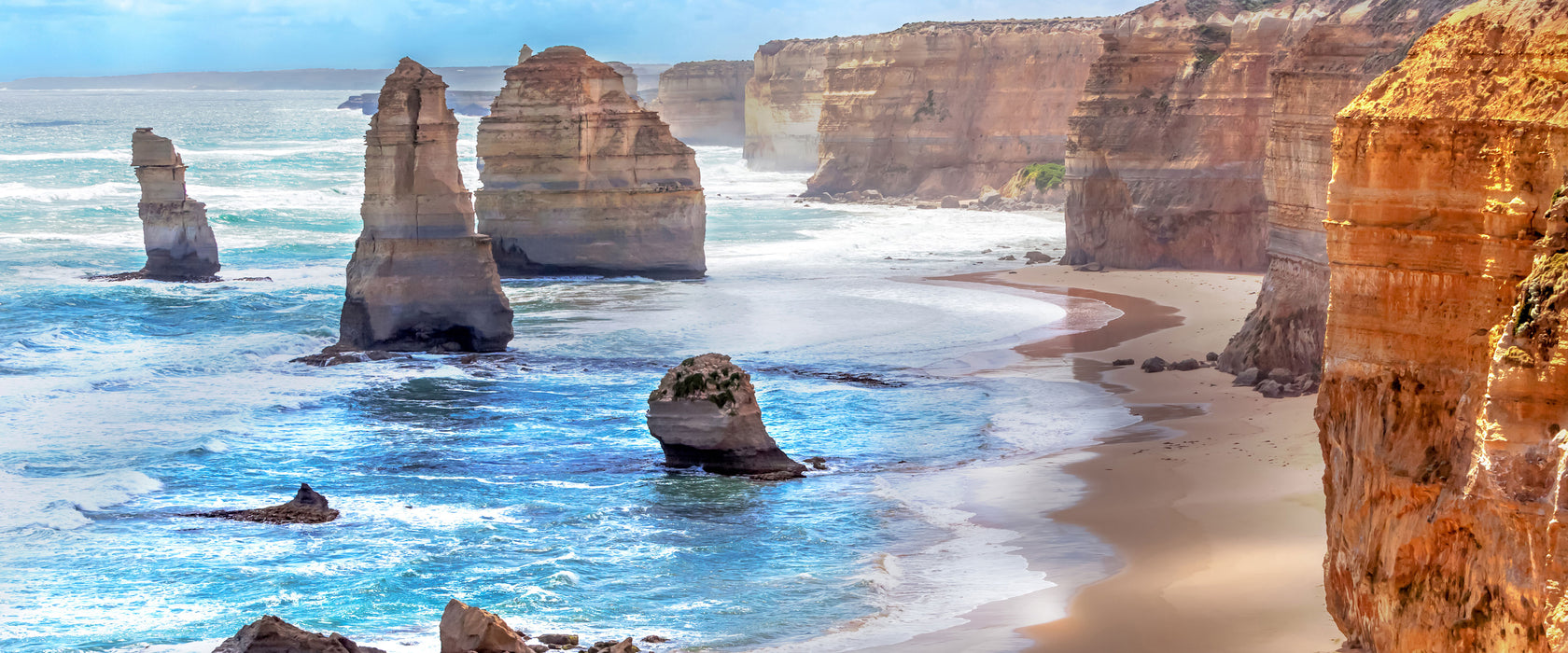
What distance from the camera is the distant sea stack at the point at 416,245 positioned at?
79.9 ft

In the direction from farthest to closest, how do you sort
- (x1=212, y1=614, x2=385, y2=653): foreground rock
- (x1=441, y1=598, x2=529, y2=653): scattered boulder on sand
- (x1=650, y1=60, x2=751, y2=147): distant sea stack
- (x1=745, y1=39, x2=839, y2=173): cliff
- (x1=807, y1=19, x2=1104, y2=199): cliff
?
(x1=650, y1=60, x2=751, y2=147): distant sea stack → (x1=745, y1=39, x2=839, y2=173): cliff → (x1=807, y1=19, x2=1104, y2=199): cliff → (x1=441, y1=598, x2=529, y2=653): scattered boulder on sand → (x1=212, y1=614, x2=385, y2=653): foreground rock

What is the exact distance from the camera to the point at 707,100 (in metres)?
118

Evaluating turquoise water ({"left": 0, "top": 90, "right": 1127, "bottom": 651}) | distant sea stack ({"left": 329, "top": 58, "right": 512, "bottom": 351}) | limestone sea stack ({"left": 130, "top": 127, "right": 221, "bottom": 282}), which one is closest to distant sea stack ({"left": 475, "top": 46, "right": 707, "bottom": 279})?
turquoise water ({"left": 0, "top": 90, "right": 1127, "bottom": 651})

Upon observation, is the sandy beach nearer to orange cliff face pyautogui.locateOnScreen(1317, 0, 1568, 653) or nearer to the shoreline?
the shoreline

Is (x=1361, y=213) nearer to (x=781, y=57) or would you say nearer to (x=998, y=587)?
(x=998, y=587)

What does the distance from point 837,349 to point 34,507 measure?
1323cm

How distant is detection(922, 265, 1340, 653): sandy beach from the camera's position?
33.2 ft

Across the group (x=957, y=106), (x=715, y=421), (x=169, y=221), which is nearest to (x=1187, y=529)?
(x=715, y=421)

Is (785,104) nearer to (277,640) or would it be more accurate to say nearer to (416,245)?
(416,245)

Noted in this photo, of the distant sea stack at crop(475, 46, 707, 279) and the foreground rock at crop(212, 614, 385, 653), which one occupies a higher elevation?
the distant sea stack at crop(475, 46, 707, 279)

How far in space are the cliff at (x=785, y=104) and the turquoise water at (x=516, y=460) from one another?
52.9 m

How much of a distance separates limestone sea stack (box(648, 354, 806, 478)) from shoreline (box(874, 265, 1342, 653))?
2616 millimetres

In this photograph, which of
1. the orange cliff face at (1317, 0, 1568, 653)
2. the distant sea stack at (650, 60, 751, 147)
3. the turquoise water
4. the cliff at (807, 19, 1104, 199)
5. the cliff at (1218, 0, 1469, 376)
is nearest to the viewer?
the orange cliff face at (1317, 0, 1568, 653)

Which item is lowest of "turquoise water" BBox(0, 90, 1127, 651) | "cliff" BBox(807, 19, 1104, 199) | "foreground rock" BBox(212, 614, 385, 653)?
"turquoise water" BBox(0, 90, 1127, 651)
